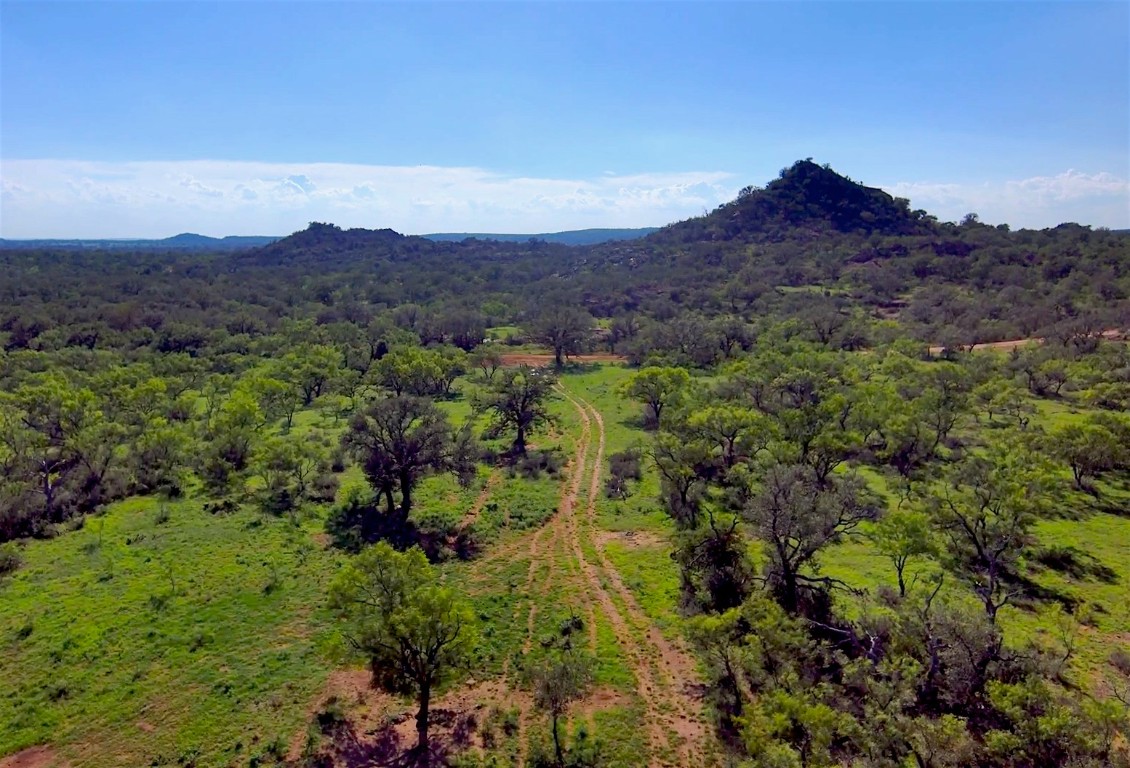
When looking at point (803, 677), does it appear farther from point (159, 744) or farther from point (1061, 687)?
point (159, 744)

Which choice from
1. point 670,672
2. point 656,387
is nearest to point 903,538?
point 670,672

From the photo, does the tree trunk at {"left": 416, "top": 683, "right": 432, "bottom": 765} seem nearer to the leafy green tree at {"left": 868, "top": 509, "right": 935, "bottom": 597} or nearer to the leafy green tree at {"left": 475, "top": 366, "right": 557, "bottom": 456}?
the leafy green tree at {"left": 868, "top": 509, "right": 935, "bottom": 597}

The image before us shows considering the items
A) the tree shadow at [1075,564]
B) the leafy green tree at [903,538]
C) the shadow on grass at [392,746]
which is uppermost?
the leafy green tree at [903,538]

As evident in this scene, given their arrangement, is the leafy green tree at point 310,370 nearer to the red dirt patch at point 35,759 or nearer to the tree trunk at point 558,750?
the red dirt patch at point 35,759

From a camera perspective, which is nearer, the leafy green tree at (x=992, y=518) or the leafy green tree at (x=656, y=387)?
the leafy green tree at (x=992, y=518)

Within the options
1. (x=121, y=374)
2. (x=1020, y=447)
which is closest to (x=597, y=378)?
(x=1020, y=447)

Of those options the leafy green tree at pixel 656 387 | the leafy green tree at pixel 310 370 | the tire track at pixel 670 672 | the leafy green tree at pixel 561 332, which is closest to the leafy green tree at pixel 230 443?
the leafy green tree at pixel 310 370
